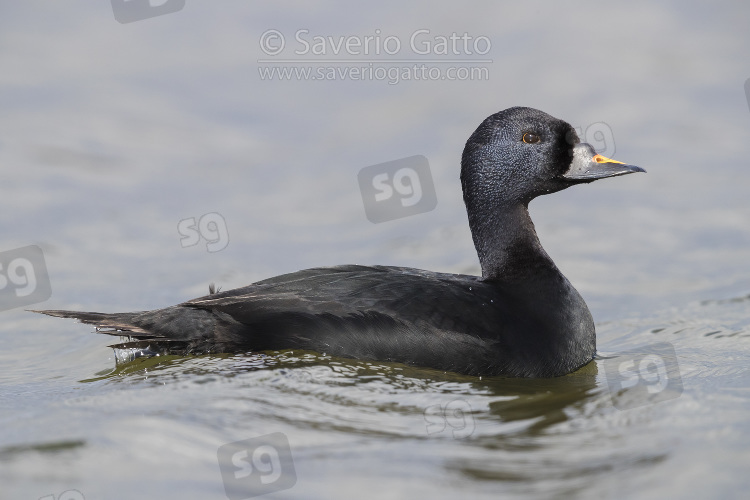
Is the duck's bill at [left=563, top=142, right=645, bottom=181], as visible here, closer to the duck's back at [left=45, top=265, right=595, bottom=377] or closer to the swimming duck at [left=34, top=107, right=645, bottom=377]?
the swimming duck at [left=34, top=107, right=645, bottom=377]

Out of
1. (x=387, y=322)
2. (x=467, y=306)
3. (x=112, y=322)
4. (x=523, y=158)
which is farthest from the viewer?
(x=523, y=158)

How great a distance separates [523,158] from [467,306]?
126 centimetres

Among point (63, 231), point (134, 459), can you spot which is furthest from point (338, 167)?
point (134, 459)

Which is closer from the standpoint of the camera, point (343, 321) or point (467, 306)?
point (343, 321)

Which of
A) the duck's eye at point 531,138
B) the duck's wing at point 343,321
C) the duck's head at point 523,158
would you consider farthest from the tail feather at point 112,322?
the duck's eye at point 531,138

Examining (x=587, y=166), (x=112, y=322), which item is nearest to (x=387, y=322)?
(x=112, y=322)

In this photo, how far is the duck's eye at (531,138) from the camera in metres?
Answer: 6.63

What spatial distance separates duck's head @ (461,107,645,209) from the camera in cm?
661

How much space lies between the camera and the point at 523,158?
21.7 feet

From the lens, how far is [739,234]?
30.4 ft

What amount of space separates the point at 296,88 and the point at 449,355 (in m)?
6.70

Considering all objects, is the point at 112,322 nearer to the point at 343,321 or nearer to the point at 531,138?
the point at 343,321

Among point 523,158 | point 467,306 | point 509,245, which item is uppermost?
point 523,158

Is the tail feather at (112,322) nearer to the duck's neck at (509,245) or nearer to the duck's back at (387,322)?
the duck's back at (387,322)
